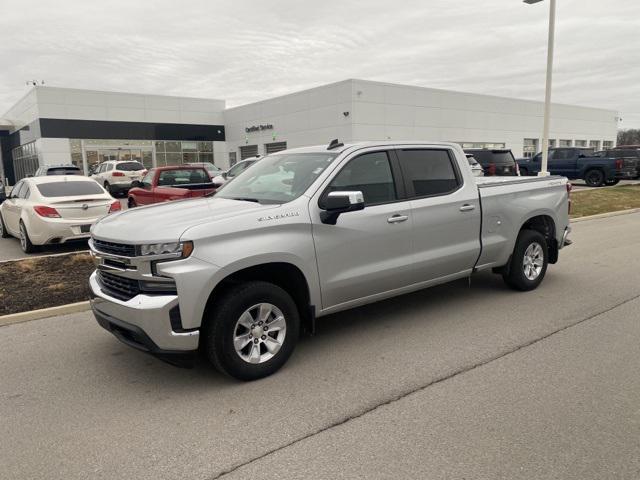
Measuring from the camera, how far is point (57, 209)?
30.6 feet

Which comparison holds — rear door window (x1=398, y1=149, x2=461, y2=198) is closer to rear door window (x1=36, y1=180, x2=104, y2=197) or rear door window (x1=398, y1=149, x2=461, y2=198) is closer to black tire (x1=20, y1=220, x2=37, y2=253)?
rear door window (x1=36, y1=180, x2=104, y2=197)

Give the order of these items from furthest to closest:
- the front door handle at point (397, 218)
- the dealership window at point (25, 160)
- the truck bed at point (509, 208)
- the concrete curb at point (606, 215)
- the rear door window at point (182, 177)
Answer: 1. the dealership window at point (25, 160)
2. the concrete curb at point (606, 215)
3. the rear door window at point (182, 177)
4. the truck bed at point (509, 208)
5. the front door handle at point (397, 218)

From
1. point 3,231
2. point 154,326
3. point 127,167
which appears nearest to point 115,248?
point 154,326

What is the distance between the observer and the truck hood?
3797 millimetres

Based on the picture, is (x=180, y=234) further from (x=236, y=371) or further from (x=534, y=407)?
(x=534, y=407)

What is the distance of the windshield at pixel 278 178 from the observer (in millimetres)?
4645

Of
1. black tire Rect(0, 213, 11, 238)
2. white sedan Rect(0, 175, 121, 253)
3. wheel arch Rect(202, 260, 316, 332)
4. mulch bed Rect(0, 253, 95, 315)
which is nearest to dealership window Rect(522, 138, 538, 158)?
white sedan Rect(0, 175, 121, 253)

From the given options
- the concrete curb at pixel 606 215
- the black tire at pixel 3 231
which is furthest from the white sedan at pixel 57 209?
the concrete curb at pixel 606 215

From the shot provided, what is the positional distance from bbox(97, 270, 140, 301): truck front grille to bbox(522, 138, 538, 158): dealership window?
46727 millimetres

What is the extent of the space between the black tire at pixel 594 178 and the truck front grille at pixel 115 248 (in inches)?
961

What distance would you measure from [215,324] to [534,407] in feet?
7.82

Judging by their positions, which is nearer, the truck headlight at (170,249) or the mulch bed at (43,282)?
the truck headlight at (170,249)

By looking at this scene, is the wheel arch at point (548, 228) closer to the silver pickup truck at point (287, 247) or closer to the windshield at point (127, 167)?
the silver pickup truck at point (287, 247)

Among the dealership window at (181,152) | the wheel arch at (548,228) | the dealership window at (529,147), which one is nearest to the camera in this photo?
the wheel arch at (548,228)
